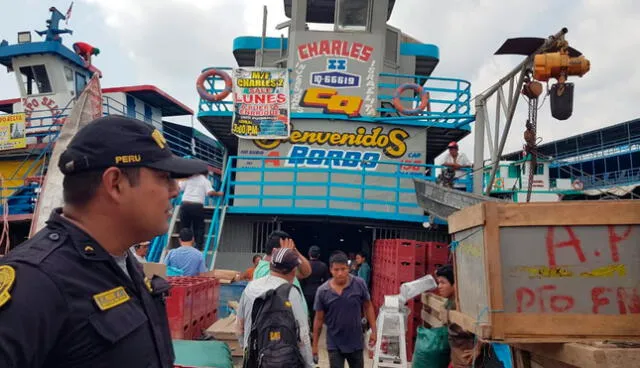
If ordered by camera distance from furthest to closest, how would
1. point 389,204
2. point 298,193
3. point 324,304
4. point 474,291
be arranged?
1. point 298,193
2. point 389,204
3. point 324,304
4. point 474,291

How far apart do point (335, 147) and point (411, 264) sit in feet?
16.3

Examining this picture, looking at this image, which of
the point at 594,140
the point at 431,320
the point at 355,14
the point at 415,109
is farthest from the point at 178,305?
the point at 594,140

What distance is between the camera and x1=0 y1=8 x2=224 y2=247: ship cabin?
14312 millimetres

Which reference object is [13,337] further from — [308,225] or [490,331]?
[308,225]

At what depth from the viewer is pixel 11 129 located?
14.8 m

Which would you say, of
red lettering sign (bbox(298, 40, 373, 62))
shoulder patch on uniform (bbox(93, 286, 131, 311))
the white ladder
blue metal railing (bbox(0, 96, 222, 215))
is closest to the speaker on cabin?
the white ladder

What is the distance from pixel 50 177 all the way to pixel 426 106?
34.8 feet

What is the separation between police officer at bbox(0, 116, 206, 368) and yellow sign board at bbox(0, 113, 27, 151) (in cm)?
1541

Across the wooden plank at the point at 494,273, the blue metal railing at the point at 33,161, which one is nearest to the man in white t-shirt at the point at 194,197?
the blue metal railing at the point at 33,161

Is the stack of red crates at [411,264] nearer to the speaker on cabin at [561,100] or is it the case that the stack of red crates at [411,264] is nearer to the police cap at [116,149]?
the speaker on cabin at [561,100]

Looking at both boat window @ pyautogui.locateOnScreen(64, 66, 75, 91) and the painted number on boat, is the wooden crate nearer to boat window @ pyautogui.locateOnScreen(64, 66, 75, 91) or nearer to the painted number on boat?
the painted number on boat

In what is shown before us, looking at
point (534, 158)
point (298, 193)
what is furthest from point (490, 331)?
point (298, 193)

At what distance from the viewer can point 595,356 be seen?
7.28 feet

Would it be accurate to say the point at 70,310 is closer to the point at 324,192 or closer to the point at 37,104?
the point at 324,192
